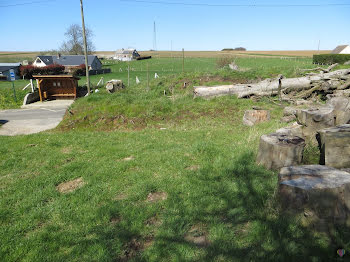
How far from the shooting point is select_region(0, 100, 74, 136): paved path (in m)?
11.7

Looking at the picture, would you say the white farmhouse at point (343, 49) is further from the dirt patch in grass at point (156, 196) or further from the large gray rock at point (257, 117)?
the dirt patch in grass at point (156, 196)

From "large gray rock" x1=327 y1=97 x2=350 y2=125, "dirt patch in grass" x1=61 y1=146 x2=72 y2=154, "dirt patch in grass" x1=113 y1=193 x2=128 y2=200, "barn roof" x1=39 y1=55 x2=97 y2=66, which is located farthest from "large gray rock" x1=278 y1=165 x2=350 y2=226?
"barn roof" x1=39 y1=55 x2=97 y2=66

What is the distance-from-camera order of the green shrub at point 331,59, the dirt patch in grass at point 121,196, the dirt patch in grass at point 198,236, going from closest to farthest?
the dirt patch in grass at point 198,236
the dirt patch in grass at point 121,196
the green shrub at point 331,59

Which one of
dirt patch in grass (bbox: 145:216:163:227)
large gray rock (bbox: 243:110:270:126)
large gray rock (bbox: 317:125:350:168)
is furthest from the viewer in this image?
large gray rock (bbox: 243:110:270:126)

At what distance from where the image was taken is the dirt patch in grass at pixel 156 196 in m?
4.04

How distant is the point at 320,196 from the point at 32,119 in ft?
49.1

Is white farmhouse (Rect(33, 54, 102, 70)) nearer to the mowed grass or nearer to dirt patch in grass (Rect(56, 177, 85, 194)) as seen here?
the mowed grass

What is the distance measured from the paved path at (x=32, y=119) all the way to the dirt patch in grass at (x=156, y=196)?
9343mm

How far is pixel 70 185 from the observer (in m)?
4.74

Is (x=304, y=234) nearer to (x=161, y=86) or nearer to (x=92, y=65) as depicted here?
(x=161, y=86)

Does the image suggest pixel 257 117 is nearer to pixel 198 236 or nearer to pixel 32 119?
pixel 198 236

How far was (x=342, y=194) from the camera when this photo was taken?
2.98 m

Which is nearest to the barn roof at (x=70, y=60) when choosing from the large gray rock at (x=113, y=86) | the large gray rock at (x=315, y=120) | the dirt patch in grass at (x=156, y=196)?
the large gray rock at (x=113, y=86)

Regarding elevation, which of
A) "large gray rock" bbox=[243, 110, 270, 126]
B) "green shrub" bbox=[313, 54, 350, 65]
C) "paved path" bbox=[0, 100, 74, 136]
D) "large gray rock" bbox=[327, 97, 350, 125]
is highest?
"green shrub" bbox=[313, 54, 350, 65]
